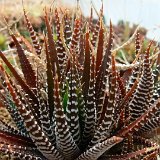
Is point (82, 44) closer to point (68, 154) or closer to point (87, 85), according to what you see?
point (87, 85)

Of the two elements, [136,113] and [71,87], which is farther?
[136,113]

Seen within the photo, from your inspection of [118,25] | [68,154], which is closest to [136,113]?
[68,154]

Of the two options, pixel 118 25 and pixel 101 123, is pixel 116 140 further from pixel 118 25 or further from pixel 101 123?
pixel 118 25

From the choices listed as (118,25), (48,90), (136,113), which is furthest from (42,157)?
(118,25)

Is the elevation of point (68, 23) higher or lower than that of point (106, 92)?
higher

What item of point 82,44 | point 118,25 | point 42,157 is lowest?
point 42,157

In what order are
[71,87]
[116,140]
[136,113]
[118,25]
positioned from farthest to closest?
1. [118,25]
2. [136,113]
3. [71,87]
4. [116,140]

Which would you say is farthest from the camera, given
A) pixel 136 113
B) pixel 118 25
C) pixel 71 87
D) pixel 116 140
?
pixel 118 25
